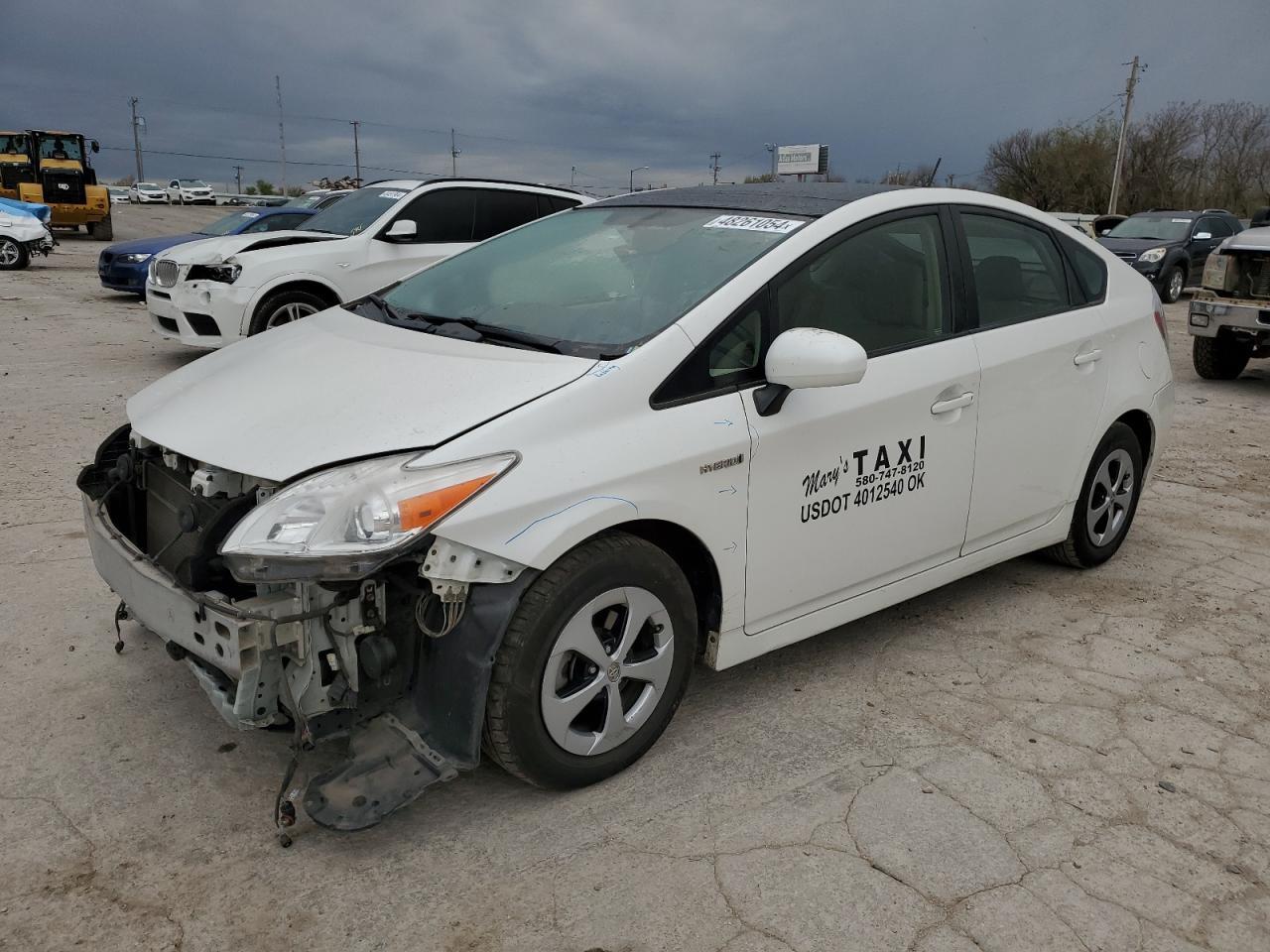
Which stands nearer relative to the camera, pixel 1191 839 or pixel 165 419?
pixel 1191 839

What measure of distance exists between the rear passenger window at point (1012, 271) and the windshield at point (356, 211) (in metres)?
6.63

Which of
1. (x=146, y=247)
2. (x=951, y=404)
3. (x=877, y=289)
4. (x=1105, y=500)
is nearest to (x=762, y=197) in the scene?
(x=877, y=289)

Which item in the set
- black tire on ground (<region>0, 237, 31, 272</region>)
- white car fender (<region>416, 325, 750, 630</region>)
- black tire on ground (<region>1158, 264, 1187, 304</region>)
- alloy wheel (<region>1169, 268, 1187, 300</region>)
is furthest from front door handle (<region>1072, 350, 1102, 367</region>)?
black tire on ground (<region>0, 237, 31, 272</region>)

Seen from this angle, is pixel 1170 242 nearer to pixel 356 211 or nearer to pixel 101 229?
pixel 356 211

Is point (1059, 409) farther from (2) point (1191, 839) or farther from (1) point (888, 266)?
(2) point (1191, 839)

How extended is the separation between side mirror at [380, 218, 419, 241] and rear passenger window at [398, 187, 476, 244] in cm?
14

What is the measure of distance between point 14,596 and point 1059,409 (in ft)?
14.0

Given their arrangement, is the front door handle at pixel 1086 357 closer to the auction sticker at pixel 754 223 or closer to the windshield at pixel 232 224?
the auction sticker at pixel 754 223

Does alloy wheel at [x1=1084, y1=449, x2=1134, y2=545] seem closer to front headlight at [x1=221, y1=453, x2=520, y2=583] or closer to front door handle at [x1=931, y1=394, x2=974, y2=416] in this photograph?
front door handle at [x1=931, y1=394, x2=974, y2=416]

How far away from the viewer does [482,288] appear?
368cm

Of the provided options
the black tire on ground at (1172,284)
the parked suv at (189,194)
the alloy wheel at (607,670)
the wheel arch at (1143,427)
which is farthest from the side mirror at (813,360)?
the parked suv at (189,194)

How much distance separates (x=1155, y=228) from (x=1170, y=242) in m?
0.95

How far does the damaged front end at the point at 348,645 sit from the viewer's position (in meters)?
2.49

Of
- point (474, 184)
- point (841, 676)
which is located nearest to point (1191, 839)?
point (841, 676)
